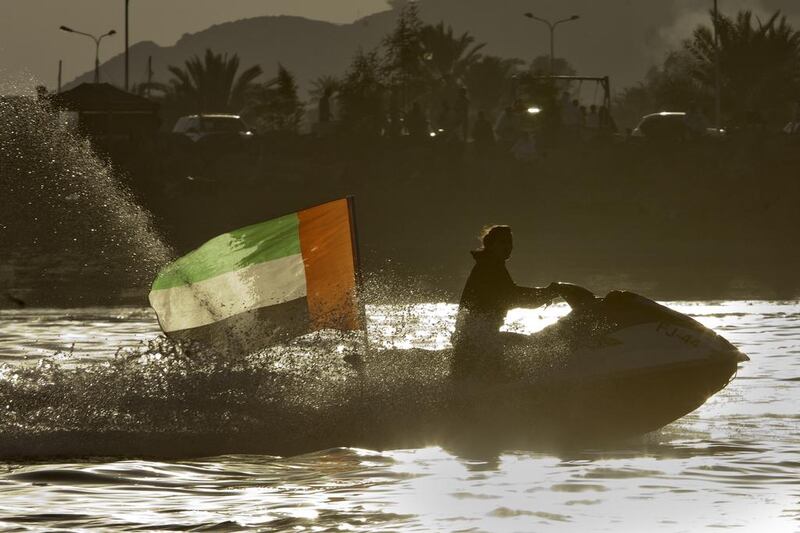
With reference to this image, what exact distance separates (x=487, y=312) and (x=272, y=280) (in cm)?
238

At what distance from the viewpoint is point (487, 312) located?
13.2 metres

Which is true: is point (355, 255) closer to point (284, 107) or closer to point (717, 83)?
point (284, 107)

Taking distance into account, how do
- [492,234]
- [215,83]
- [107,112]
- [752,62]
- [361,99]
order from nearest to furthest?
1. [492,234]
2. [361,99]
3. [107,112]
4. [752,62]
5. [215,83]

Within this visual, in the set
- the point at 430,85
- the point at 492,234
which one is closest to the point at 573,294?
the point at 492,234

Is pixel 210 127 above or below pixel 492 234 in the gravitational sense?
above

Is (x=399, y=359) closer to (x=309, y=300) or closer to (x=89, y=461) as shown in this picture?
(x=309, y=300)

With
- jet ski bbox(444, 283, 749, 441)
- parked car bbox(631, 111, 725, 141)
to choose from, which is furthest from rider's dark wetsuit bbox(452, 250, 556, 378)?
parked car bbox(631, 111, 725, 141)

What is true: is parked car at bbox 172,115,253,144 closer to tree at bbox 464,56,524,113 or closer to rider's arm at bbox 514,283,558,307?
rider's arm at bbox 514,283,558,307

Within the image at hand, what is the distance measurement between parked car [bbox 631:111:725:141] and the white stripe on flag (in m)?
35.2

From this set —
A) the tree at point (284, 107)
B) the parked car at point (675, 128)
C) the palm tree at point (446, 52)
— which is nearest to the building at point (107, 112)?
the tree at point (284, 107)

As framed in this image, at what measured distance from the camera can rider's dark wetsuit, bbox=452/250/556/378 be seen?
43.2 feet

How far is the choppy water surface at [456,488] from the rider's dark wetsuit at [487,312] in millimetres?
902

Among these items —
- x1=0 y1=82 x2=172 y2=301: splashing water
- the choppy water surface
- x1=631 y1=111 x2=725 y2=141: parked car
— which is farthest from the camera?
x1=631 y1=111 x2=725 y2=141: parked car

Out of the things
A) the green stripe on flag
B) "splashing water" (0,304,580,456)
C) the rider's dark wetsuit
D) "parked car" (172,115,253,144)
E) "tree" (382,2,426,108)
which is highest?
"tree" (382,2,426,108)
